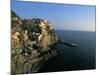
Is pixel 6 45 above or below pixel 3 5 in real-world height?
below

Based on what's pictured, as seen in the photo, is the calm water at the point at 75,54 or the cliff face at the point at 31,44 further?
the calm water at the point at 75,54

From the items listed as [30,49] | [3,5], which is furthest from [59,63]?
[3,5]

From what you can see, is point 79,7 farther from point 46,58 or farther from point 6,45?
point 6,45

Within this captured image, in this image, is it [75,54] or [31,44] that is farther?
[75,54]

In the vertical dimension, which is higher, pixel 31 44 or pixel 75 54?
pixel 31 44
